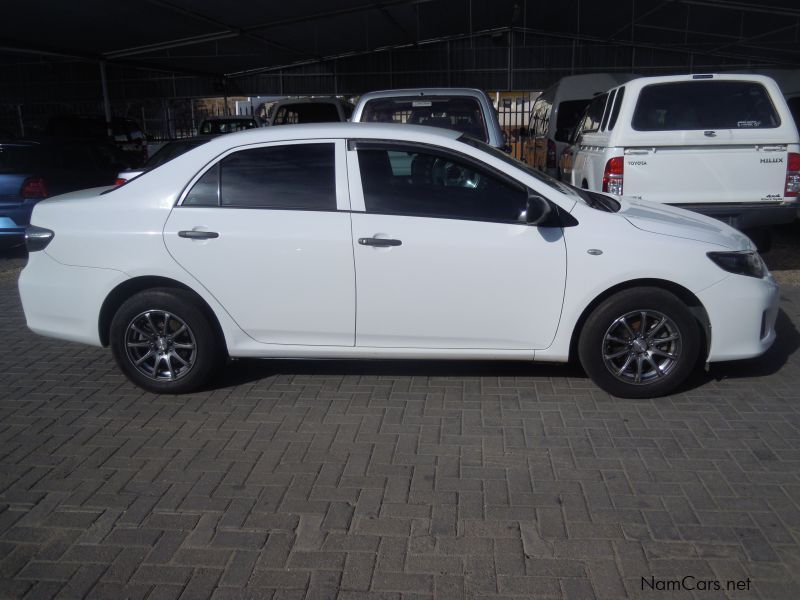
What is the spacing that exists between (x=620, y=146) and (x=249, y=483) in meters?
5.27

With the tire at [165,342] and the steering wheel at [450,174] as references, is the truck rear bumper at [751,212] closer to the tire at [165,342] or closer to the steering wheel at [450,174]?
the steering wheel at [450,174]

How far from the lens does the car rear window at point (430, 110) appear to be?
27.6ft

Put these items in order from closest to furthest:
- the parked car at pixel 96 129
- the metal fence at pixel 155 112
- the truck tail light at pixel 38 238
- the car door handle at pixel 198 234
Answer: the car door handle at pixel 198 234 → the truck tail light at pixel 38 238 → the parked car at pixel 96 129 → the metal fence at pixel 155 112

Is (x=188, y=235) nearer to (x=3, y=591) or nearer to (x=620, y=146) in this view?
(x=3, y=591)

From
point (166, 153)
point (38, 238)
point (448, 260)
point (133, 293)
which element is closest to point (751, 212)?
point (448, 260)

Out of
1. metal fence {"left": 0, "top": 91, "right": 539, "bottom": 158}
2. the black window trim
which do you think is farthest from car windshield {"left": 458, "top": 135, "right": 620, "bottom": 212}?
metal fence {"left": 0, "top": 91, "right": 539, "bottom": 158}

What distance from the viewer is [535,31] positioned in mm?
24438

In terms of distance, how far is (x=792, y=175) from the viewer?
7332mm

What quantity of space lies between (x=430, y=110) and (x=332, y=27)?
12130mm

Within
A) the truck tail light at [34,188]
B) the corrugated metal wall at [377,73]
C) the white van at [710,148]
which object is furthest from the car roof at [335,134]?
the corrugated metal wall at [377,73]

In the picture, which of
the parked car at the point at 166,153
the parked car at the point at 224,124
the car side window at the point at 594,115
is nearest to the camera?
the car side window at the point at 594,115

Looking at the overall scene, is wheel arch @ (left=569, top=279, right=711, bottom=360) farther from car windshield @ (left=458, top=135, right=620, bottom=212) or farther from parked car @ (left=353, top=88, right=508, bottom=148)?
parked car @ (left=353, top=88, right=508, bottom=148)

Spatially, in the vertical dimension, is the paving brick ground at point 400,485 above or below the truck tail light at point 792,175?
below

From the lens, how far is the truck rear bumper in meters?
7.35
